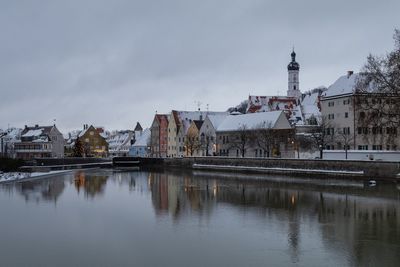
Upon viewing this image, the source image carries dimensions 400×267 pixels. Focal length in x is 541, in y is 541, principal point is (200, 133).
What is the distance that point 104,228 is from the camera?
24672mm

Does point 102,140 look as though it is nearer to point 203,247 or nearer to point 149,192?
point 149,192

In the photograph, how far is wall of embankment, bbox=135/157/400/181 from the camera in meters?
51.3

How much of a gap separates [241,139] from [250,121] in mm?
5257

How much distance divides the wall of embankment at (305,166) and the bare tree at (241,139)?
22.1 ft

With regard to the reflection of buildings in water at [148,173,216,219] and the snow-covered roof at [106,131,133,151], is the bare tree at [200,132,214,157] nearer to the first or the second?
the reflection of buildings in water at [148,173,216,219]

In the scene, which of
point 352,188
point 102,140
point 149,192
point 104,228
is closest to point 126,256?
point 104,228

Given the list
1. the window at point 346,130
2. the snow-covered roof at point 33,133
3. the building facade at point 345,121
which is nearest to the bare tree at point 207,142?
the building facade at point 345,121

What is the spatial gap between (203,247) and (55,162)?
7719 centimetres

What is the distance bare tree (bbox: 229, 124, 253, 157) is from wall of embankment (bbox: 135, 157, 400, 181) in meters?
6.74

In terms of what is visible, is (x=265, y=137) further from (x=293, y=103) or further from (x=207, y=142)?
(x=293, y=103)

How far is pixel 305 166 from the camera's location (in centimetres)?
6069

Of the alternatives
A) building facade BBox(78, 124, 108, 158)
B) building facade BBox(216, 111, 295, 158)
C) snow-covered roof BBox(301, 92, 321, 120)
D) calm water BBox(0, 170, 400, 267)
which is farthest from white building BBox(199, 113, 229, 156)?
calm water BBox(0, 170, 400, 267)

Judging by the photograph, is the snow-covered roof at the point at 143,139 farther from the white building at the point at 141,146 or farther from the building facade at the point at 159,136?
the building facade at the point at 159,136

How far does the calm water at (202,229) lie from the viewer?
1848 cm
